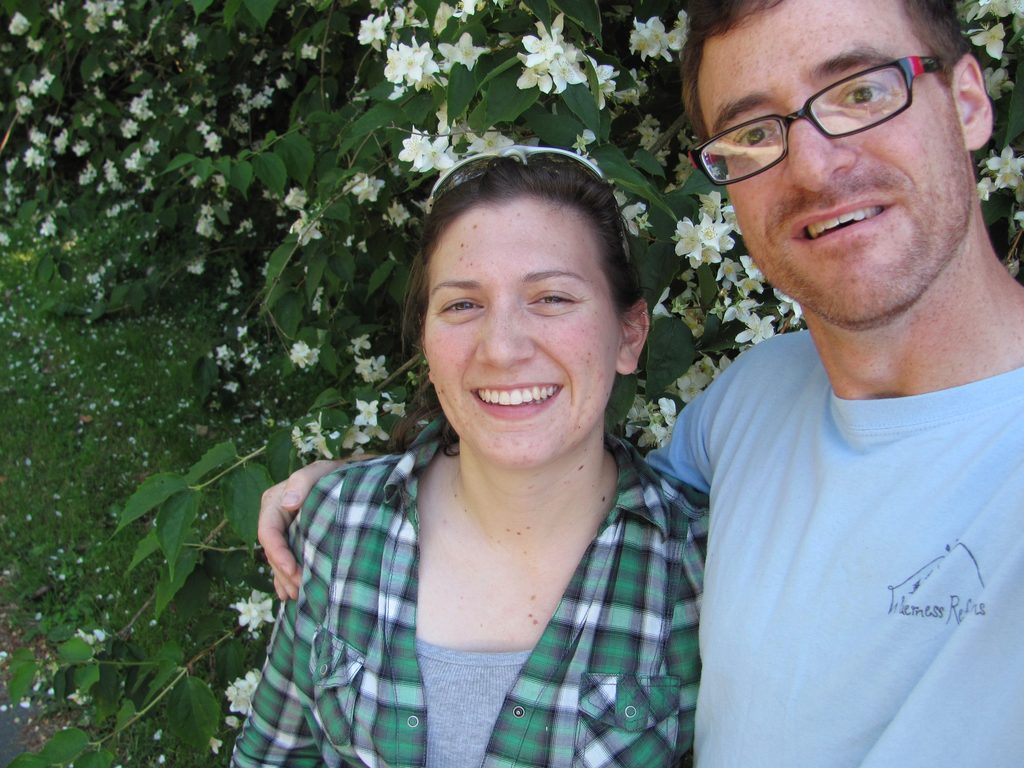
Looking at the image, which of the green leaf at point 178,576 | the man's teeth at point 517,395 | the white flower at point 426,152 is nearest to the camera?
the man's teeth at point 517,395

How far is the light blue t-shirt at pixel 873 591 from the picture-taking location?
3.40 ft

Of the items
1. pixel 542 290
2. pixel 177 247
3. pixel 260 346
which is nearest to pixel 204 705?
pixel 542 290

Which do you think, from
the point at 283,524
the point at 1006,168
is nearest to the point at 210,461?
the point at 283,524

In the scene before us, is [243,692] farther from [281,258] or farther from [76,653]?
[281,258]

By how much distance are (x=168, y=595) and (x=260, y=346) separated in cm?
357

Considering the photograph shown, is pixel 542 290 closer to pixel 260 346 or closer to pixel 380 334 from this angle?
pixel 380 334

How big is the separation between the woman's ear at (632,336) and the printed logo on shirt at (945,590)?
2.27 feet

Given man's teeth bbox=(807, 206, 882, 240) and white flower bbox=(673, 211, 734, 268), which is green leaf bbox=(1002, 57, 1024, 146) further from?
man's teeth bbox=(807, 206, 882, 240)

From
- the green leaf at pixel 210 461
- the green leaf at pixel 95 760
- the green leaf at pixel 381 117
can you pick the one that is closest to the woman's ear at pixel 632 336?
the green leaf at pixel 381 117

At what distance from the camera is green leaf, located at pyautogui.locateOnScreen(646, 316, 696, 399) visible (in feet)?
6.12

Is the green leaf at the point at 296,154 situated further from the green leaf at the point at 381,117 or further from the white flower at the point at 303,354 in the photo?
the green leaf at the point at 381,117

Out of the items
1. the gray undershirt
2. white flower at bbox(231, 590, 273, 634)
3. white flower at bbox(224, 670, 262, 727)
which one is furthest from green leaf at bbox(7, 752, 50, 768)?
the gray undershirt

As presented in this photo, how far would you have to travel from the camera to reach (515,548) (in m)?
1.67

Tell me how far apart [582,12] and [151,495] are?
1.35 m
